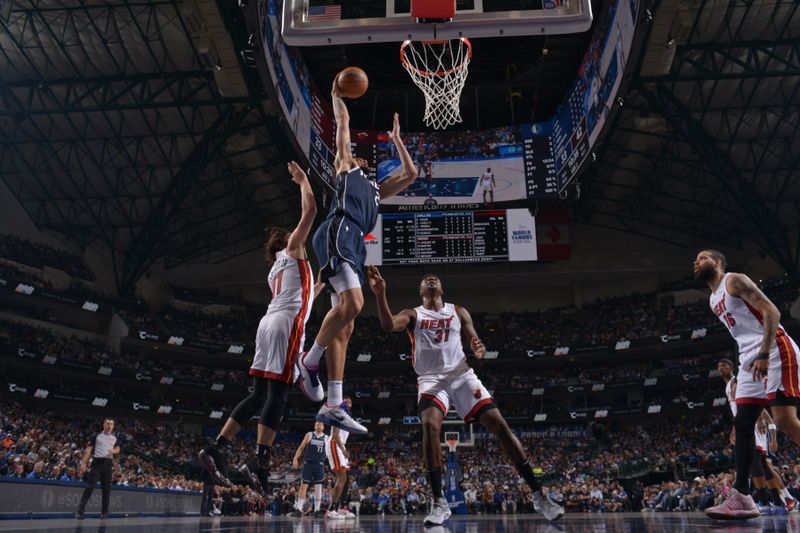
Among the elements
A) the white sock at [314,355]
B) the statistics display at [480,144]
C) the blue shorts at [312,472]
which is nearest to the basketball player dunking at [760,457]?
the white sock at [314,355]

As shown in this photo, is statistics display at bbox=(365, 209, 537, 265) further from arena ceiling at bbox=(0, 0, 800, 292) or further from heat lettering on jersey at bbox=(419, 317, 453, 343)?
heat lettering on jersey at bbox=(419, 317, 453, 343)

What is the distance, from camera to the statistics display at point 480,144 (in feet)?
51.3

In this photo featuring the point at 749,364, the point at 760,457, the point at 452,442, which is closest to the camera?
the point at 749,364

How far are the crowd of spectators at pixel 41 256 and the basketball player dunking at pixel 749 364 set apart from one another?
1089 inches

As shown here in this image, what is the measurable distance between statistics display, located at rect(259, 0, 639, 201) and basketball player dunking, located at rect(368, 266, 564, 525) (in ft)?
34.0

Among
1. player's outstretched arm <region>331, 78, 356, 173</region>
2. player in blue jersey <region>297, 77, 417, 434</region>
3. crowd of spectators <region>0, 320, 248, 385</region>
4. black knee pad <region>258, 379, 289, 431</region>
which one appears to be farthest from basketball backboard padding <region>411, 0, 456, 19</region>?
crowd of spectators <region>0, 320, 248, 385</region>

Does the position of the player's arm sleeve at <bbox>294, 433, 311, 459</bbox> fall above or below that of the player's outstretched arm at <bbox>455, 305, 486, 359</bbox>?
below

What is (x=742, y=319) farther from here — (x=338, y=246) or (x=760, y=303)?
(x=338, y=246)

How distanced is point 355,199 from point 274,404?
A: 1.73m

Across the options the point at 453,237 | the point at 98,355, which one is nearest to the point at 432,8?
the point at 453,237

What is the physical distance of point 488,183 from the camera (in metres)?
19.3

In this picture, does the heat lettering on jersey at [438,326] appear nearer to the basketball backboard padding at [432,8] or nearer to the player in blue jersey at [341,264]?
the player in blue jersey at [341,264]

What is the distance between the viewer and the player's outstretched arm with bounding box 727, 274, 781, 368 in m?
4.89

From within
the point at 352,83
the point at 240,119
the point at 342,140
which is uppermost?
the point at 240,119
